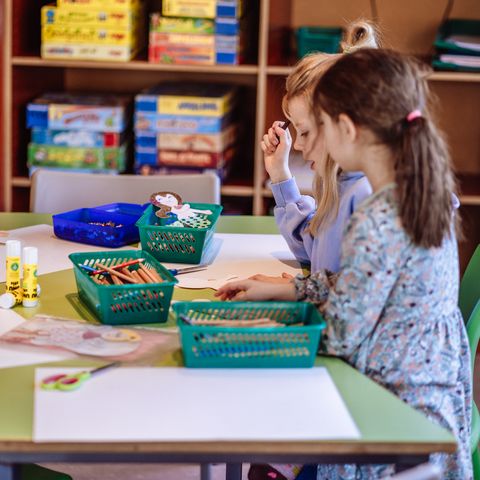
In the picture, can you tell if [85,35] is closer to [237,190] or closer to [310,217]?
[237,190]

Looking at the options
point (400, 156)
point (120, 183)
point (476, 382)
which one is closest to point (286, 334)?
point (400, 156)

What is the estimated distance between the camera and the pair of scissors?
4.43 feet

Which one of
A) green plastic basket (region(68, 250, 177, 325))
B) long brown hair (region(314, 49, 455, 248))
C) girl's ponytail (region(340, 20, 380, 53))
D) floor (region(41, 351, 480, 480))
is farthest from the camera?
floor (region(41, 351, 480, 480))

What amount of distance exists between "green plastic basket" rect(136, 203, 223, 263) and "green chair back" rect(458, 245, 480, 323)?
0.57 m

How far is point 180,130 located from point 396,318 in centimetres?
195

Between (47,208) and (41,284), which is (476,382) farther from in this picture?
(41,284)

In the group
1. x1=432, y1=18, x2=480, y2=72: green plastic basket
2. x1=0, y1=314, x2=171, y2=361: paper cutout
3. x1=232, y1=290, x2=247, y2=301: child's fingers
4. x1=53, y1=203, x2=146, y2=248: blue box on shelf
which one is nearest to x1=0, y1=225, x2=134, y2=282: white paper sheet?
x1=53, y1=203, x2=146, y2=248: blue box on shelf

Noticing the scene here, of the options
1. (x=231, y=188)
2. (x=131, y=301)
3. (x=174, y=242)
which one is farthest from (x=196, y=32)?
(x=131, y=301)

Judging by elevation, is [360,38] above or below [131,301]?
above

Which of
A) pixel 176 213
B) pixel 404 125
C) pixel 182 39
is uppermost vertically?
pixel 182 39

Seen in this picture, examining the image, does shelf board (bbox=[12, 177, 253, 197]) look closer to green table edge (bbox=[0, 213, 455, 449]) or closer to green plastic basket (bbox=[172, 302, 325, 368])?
green table edge (bbox=[0, 213, 455, 449])

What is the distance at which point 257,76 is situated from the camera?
3553 millimetres

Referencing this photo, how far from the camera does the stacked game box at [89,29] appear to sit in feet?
10.6


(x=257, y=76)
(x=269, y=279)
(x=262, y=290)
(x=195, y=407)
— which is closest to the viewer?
(x=195, y=407)
